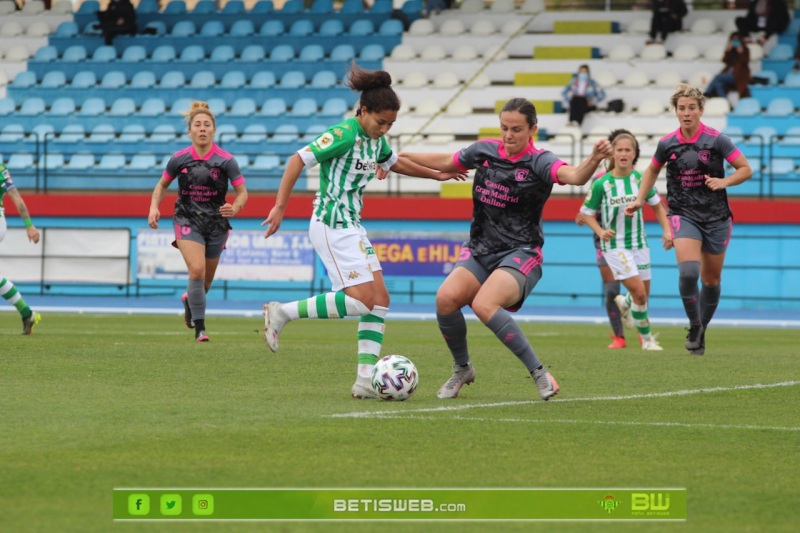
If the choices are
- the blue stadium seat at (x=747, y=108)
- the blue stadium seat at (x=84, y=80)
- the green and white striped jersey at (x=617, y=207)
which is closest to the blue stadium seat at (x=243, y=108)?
the blue stadium seat at (x=84, y=80)

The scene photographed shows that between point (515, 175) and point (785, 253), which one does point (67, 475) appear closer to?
point (515, 175)

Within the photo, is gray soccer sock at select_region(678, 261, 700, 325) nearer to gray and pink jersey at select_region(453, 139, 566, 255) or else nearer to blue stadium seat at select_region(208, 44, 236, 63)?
gray and pink jersey at select_region(453, 139, 566, 255)

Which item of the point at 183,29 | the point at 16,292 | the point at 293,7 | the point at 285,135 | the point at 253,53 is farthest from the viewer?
the point at 293,7

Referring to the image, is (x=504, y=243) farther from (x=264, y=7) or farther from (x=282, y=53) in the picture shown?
(x=264, y=7)

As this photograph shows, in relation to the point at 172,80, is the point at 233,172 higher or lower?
lower

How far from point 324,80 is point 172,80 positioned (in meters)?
3.83

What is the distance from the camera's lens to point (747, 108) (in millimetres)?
28172

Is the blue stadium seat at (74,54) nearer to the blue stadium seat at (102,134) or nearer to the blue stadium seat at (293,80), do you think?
the blue stadium seat at (102,134)

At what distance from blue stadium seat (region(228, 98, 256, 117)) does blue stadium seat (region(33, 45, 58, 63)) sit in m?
5.74

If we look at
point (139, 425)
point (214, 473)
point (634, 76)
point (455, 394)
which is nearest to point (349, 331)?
point (455, 394)

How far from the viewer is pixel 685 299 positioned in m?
12.6

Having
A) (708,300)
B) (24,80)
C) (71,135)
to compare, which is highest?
(24,80)

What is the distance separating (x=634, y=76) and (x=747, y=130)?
127 inches

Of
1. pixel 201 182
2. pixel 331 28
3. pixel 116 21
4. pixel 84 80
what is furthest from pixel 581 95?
pixel 201 182
